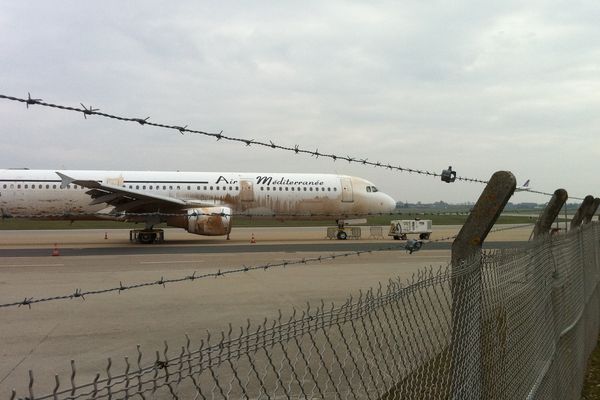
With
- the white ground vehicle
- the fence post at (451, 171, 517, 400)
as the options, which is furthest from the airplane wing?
the fence post at (451, 171, 517, 400)

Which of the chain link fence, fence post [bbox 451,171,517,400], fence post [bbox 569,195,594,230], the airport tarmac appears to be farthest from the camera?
fence post [bbox 569,195,594,230]

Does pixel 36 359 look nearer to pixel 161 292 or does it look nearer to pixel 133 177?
pixel 161 292

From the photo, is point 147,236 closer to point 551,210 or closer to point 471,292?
point 551,210

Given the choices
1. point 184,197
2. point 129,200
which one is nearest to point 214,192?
point 184,197

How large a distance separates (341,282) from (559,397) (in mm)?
6968

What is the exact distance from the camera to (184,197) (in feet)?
77.2

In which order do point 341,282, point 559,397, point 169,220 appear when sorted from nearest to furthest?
point 559,397
point 341,282
point 169,220

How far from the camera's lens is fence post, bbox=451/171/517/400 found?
120 inches

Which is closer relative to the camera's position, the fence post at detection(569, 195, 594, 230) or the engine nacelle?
the fence post at detection(569, 195, 594, 230)

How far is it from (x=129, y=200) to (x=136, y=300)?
12574 millimetres

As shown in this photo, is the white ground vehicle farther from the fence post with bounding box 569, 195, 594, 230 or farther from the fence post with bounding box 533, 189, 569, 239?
the fence post with bounding box 533, 189, 569, 239

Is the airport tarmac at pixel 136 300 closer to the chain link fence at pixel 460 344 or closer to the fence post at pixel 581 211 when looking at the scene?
the chain link fence at pixel 460 344

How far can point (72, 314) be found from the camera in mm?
8188

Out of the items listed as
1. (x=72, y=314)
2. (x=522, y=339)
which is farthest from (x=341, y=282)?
(x=522, y=339)
